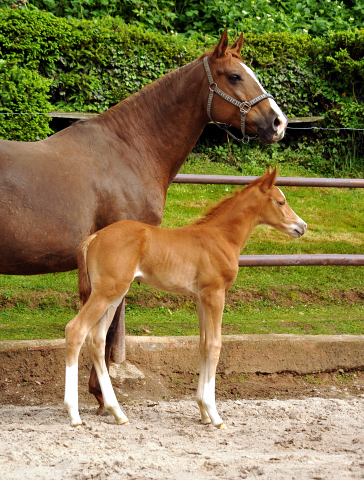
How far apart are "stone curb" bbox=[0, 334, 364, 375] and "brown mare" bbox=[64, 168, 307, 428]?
0.98 meters

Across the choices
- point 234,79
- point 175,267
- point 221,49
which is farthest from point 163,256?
point 221,49

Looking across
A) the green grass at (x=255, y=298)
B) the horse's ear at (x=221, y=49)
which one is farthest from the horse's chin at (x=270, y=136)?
the green grass at (x=255, y=298)

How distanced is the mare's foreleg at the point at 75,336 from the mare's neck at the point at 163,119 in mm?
1078

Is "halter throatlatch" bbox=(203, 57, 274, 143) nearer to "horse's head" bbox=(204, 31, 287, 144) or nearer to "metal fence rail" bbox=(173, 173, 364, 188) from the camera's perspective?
"horse's head" bbox=(204, 31, 287, 144)

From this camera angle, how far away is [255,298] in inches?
249

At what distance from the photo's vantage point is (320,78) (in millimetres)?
9906

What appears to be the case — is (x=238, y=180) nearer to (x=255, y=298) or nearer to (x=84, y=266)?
(x=255, y=298)

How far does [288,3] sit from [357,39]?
222cm

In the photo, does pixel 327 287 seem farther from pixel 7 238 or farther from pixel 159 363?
pixel 7 238

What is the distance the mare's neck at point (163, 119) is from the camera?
406 cm

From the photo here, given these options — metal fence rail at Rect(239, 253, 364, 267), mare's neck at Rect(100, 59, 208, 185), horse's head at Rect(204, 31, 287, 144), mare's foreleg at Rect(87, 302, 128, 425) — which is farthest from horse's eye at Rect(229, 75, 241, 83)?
metal fence rail at Rect(239, 253, 364, 267)

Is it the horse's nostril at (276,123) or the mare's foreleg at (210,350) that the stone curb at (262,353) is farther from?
the horse's nostril at (276,123)

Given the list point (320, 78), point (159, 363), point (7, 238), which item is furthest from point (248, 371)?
point (320, 78)

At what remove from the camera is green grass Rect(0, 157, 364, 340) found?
5.41 m
